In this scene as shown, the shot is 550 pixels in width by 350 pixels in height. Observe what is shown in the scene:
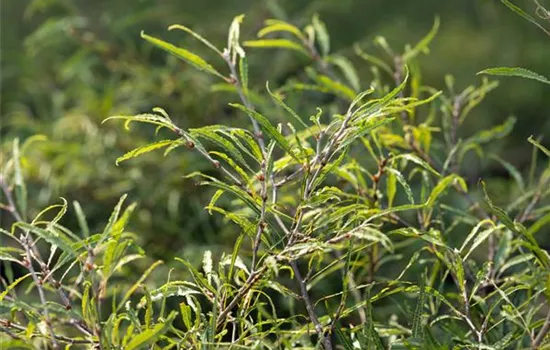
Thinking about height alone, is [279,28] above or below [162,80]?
above

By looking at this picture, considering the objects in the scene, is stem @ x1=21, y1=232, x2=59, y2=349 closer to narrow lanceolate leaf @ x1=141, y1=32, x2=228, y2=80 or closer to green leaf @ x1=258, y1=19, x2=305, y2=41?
narrow lanceolate leaf @ x1=141, y1=32, x2=228, y2=80

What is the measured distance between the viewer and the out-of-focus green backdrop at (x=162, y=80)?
42.2 inches

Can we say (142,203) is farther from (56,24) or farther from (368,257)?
(368,257)

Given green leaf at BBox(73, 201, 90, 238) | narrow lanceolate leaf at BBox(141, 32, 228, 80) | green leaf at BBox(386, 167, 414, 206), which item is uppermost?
narrow lanceolate leaf at BBox(141, 32, 228, 80)

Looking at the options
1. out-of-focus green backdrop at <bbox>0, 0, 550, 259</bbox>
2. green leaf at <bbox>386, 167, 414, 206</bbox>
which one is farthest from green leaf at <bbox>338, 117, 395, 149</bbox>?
out-of-focus green backdrop at <bbox>0, 0, 550, 259</bbox>

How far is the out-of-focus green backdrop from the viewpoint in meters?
1.07

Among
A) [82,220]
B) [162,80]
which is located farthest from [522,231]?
[162,80]

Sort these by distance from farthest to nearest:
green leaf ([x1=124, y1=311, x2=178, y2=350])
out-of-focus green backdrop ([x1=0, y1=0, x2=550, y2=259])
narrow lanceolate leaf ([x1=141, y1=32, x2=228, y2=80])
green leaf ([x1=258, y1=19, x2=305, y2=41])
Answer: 1. out-of-focus green backdrop ([x1=0, y1=0, x2=550, y2=259])
2. green leaf ([x1=258, y1=19, x2=305, y2=41])
3. narrow lanceolate leaf ([x1=141, y1=32, x2=228, y2=80])
4. green leaf ([x1=124, y1=311, x2=178, y2=350])

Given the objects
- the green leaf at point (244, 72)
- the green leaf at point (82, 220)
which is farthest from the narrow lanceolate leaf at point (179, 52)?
the green leaf at point (82, 220)

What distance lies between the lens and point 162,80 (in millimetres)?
1178

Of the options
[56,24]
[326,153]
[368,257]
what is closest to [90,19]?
[56,24]

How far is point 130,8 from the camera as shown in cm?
136

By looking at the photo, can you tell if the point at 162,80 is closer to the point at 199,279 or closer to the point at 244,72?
the point at 244,72

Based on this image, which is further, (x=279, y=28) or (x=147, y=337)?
(x=279, y=28)
